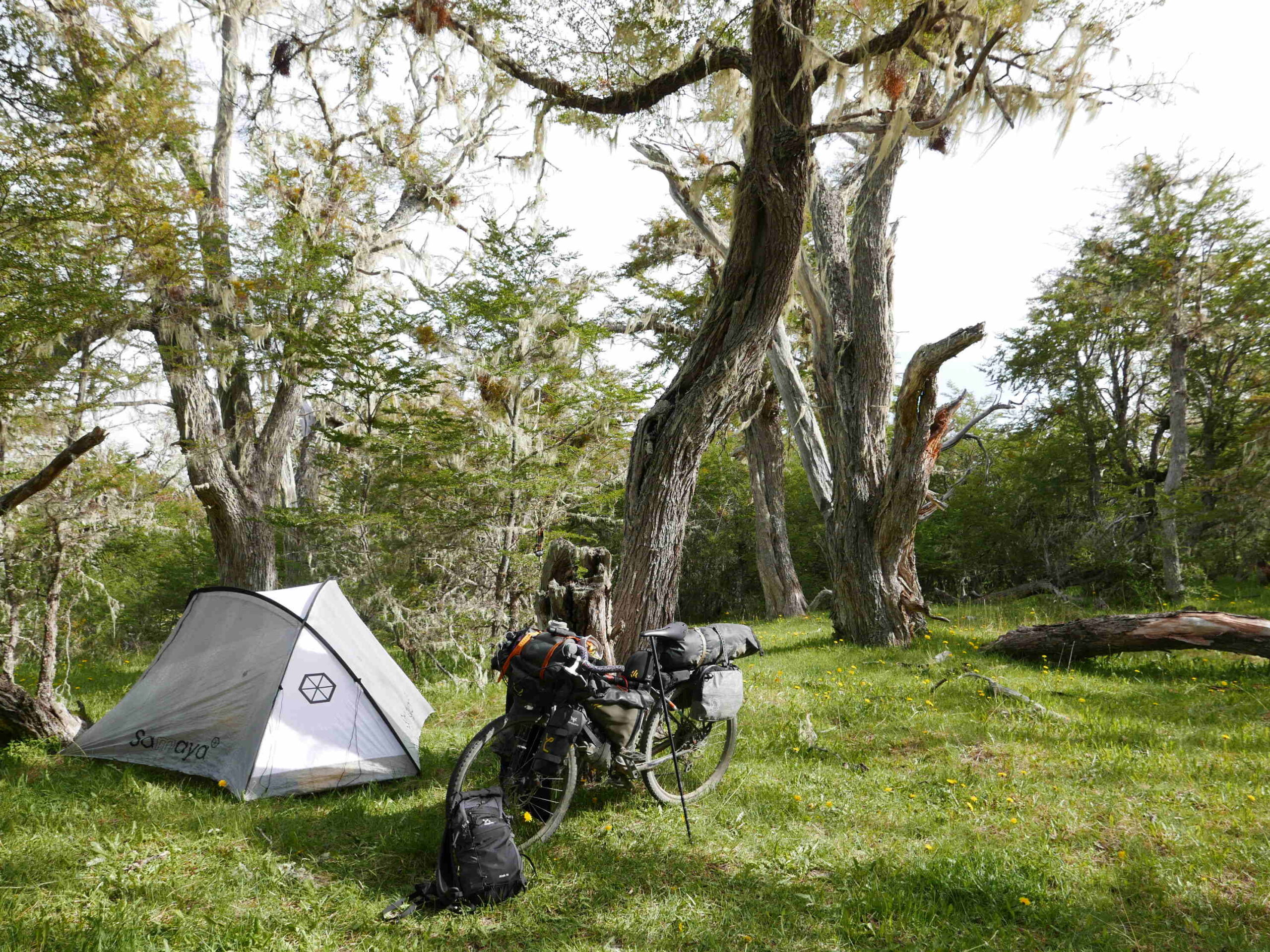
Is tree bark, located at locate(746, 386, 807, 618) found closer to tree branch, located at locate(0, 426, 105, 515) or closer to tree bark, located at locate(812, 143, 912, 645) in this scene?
tree bark, located at locate(812, 143, 912, 645)

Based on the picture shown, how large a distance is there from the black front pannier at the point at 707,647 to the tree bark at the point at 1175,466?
9877 millimetres

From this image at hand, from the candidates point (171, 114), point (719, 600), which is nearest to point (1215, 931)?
point (171, 114)

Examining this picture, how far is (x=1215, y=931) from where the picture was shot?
2.61m

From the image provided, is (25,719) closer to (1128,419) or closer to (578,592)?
(578,592)

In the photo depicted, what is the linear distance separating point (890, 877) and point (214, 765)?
410 centimetres

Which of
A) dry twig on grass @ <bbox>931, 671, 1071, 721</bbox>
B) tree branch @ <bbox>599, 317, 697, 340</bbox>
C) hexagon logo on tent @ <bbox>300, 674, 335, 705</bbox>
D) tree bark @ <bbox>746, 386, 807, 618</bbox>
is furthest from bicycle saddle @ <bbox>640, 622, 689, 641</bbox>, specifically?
tree branch @ <bbox>599, 317, 697, 340</bbox>

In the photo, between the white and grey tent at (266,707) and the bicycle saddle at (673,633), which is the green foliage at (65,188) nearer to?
the white and grey tent at (266,707)

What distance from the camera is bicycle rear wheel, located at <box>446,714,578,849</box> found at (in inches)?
135

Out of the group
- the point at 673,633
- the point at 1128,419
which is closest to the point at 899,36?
the point at 673,633

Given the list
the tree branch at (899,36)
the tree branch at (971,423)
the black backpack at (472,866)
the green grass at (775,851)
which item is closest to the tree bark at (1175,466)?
the tree branch at (971,423)

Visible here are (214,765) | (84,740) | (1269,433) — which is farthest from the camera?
(1269,433)

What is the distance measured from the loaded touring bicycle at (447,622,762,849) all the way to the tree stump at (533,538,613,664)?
431 mm

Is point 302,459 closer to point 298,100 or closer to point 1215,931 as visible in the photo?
point 298,100

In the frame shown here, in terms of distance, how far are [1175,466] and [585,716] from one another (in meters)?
12.7
